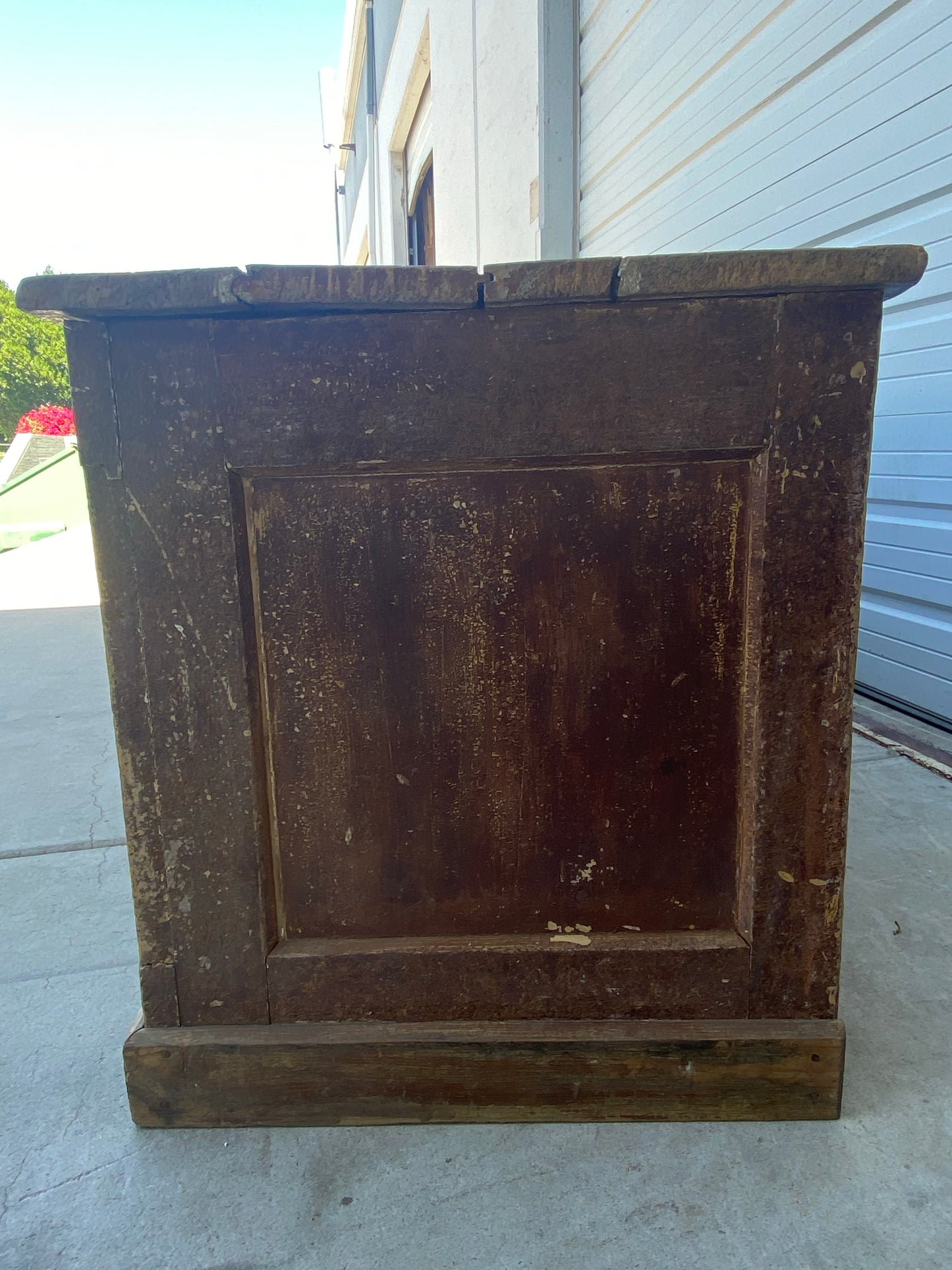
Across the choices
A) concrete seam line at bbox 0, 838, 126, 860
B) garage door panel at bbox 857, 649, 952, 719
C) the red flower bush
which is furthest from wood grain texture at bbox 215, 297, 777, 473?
the red flower bush

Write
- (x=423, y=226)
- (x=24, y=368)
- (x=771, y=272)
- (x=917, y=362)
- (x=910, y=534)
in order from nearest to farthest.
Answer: (x=771, y=272) → (x=917, y=362) → (x=910, y=534) → (x=423, y=226) → (x=24, y=368)

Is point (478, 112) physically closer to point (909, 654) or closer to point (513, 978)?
point (909, 654)

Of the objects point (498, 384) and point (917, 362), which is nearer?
point (498, 384)

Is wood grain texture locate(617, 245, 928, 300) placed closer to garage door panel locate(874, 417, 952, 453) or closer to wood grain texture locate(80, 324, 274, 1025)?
wood grain texture locate(80, 324, 274, 1025)

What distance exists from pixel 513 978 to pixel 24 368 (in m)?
46.7

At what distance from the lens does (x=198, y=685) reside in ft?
3.96

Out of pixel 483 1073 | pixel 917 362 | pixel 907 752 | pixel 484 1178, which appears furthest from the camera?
pixel 917 362

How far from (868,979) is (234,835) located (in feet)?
4.15

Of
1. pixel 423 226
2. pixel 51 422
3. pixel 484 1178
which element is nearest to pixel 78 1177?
pixel 484 1178

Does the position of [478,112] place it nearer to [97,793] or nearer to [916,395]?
[916,395]

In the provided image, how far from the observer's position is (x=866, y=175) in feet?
9.77

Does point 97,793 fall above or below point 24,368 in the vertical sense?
below

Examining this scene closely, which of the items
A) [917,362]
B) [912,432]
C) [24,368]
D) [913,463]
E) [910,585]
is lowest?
[910,585]

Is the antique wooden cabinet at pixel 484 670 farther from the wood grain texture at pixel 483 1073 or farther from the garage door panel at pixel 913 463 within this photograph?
the garage door panel at pixel 913 463
